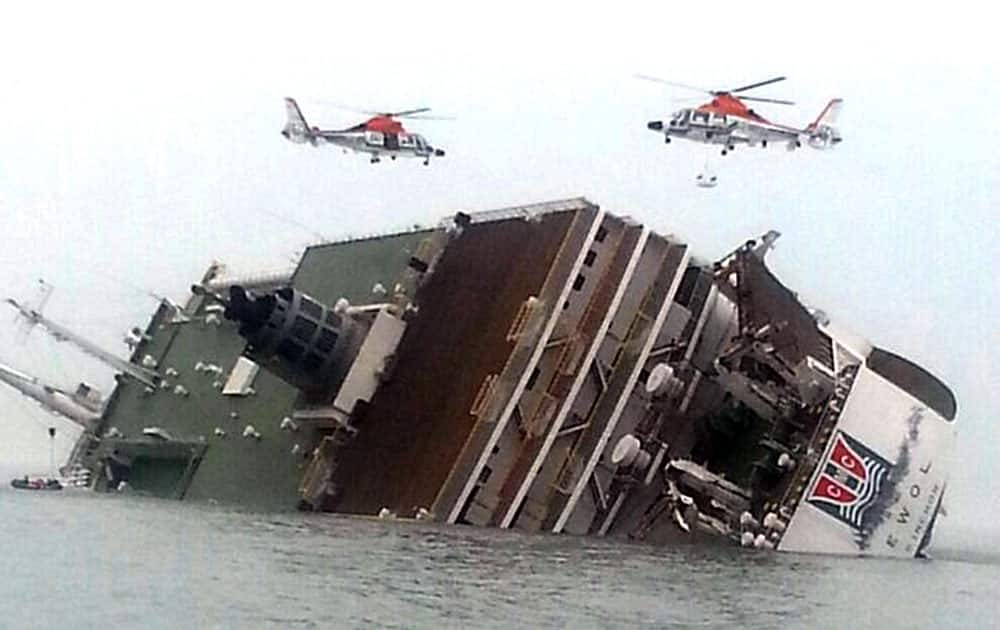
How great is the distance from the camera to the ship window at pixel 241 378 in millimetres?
60031

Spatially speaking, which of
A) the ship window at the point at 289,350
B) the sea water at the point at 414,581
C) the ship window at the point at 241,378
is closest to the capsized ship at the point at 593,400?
the ship window at the point at 289,350

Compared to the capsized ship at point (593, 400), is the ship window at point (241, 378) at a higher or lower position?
lower

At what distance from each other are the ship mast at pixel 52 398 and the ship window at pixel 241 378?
43.0 ft

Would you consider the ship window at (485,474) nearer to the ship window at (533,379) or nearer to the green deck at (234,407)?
the ship window at (533,379)

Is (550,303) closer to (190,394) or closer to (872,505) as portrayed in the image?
(872,505)

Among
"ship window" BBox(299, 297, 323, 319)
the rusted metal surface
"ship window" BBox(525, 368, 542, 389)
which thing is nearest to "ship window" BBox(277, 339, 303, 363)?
"ship window" BBox(299, 297, 323, 319)

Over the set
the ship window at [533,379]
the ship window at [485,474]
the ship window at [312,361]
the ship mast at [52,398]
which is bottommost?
the ship mast at [52,398]

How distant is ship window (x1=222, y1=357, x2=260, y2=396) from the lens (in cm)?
6003

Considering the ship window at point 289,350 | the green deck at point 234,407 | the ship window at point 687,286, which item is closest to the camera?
the ship window at point 687,286

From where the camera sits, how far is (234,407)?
197 ft

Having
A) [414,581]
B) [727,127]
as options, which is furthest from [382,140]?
[414,581]

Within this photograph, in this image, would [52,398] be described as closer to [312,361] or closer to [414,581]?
[312,361]

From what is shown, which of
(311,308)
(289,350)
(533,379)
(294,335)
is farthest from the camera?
(311,308)

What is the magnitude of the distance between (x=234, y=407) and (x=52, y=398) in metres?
18.2
